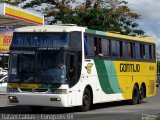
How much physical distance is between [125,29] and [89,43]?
31.9m

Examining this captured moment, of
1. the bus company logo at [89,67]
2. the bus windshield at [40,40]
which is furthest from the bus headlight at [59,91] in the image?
the bus company logo at [89,67]

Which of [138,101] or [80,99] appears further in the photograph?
[138,101]

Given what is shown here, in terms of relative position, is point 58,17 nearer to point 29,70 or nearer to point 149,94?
point 149,94

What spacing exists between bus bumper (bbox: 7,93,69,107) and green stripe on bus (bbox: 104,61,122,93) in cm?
436

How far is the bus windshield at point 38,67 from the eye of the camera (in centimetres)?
1894

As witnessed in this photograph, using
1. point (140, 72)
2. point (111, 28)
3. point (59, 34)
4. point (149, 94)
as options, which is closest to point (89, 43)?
point (59, 34)

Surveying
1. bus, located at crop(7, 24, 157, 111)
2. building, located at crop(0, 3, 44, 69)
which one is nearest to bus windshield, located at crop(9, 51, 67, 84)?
bus, located at crop(7, 24, 157, 111)

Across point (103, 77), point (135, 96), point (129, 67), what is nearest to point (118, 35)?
point (129, 67)

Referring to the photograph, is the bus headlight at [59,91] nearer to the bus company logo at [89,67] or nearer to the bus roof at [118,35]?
the bus company logo at [89,67]

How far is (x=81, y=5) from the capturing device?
54.9 meters

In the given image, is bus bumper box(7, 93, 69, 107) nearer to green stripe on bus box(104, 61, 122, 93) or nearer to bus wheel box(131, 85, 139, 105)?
green stripe on bus box(104, 61, 122, 93)

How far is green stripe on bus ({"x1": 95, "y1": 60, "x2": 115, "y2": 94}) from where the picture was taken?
21891mm

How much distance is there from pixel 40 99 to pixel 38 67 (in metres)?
1.17

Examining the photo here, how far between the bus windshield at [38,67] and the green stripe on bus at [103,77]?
2.96m
